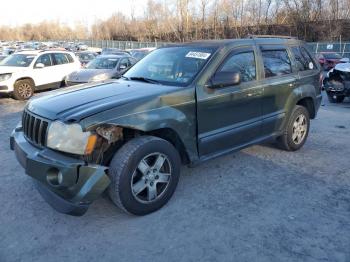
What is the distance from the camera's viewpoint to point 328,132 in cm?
747

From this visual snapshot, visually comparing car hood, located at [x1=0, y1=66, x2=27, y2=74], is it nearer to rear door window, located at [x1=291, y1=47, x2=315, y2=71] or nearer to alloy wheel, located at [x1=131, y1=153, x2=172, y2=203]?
rear door window, located at [x1=291, y1=47, x2=315, y2=71]

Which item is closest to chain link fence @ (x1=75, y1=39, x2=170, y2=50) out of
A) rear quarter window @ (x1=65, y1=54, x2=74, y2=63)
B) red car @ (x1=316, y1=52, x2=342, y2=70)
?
red car @ (x1=316, y1=52, x2=342, y2=70)

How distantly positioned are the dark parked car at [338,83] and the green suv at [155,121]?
604 centimetres

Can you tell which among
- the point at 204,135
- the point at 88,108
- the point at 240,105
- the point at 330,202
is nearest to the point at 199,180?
the point at 204,135

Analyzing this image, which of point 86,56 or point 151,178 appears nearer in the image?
point 151,178

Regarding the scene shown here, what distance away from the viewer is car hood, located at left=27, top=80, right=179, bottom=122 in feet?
12.0

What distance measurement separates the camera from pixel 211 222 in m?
3.79

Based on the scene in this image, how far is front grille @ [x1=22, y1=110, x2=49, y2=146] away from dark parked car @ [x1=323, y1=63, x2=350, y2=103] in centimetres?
953

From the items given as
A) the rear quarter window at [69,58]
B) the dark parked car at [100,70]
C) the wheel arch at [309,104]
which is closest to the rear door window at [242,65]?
the wheel arch at [309,104]

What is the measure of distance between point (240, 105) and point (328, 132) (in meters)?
3.53

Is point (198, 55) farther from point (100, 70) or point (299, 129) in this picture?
point (100, 70)

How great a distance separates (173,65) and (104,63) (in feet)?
30.6

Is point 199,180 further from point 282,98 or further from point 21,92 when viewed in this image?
point 21,92

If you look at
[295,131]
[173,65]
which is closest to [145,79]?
[173,65]
